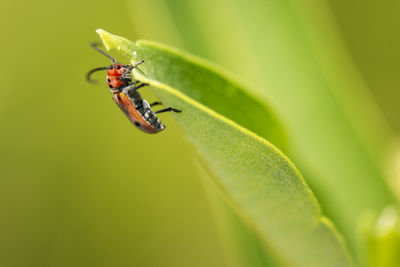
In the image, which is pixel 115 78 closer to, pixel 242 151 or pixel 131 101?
pixel 131 101

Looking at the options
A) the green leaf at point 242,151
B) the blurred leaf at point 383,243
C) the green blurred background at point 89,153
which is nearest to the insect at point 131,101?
the green leaf at point 242,151

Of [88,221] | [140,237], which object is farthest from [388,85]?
[88,221]

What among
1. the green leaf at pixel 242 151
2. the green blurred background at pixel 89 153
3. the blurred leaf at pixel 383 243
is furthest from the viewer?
the green blurred background at pixel 89 153

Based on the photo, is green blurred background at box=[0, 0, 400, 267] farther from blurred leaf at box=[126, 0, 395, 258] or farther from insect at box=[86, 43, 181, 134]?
insect at box=[86, 43, 181, 134]

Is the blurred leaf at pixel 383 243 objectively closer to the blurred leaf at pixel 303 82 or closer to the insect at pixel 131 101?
the blurred leaf at pixel 303 82

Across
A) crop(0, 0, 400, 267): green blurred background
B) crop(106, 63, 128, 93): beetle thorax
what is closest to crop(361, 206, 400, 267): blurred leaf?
crop(106, 63, 128, 93): beetle thorax

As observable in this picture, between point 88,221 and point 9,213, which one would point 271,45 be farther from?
point 9,213
